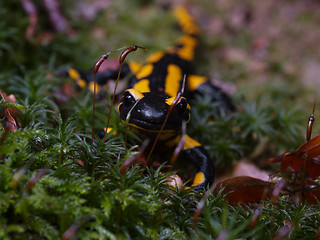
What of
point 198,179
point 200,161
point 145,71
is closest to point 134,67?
point 145,71

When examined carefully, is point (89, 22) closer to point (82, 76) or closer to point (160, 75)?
point (82, 76)

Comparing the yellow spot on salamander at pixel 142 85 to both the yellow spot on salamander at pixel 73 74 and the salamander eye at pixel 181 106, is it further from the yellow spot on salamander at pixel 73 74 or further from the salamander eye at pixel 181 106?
the yellow spot on salamander at pixel 73 74

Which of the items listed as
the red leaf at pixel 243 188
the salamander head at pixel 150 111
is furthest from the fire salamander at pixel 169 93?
the red leaf at pixel 243 188

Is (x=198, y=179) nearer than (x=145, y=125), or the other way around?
(x=145, y=125)

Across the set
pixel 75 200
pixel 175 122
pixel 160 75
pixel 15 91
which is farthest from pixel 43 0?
pixel 75 200

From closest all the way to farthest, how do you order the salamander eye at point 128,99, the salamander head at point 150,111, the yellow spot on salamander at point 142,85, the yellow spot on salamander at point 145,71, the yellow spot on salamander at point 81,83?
the salamander head at point 150,111 < the salamander eye at point 128,99 < the yellow spot on salamander at point 142,85 < the yellow spot on salamander at point 145,71 < the yellow spot on salamander at point 81,83

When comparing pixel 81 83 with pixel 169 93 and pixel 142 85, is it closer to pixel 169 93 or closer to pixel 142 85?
pixel 142 85

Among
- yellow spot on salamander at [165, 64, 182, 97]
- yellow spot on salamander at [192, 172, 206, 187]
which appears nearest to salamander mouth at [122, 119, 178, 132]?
yellow spot on salamander at [192, 172, 206, 187]
